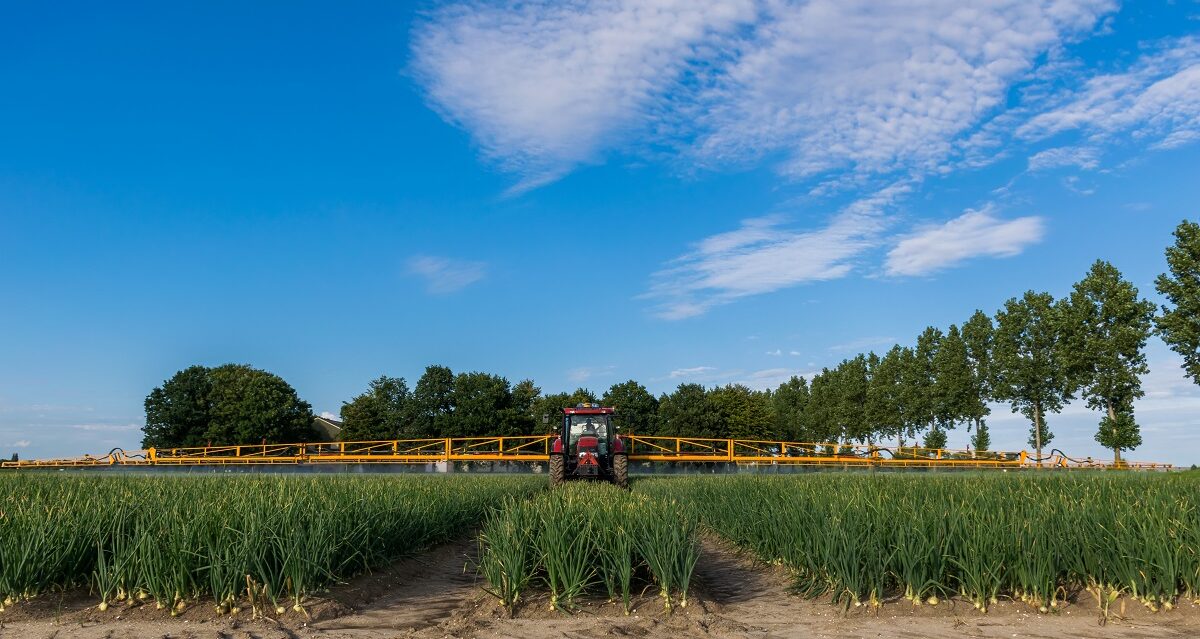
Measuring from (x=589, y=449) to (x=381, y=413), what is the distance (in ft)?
180

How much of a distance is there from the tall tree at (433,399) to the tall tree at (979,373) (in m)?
44.4

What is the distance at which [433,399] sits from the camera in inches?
2933

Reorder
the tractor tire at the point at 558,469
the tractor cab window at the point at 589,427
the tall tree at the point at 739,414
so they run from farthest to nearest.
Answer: the tall tree at the point at 739,414
the tractor cab window at the point at 589,427
the tractor tire at the point at 558,469

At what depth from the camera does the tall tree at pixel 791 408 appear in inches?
3450

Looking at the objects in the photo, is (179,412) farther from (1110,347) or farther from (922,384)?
(1110,347)

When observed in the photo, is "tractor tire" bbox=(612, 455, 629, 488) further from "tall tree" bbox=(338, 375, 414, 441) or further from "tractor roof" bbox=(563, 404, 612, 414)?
"tall tree" bbox=(338, 375, 414, 441)

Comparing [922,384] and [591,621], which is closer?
[591,621]

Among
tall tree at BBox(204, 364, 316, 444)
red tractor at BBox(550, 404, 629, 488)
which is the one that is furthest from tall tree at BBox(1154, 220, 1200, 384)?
tall tree at BBox(204, 364, 316, 444)

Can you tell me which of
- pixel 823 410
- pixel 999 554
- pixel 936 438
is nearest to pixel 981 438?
pixel 936 438

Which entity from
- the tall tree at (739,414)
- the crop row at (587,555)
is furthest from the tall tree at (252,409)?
the crop row at (587,555)

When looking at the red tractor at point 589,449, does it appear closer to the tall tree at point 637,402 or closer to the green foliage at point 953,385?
the green foliage at point 953,385

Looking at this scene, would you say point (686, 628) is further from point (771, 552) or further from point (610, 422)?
point (610, 422)

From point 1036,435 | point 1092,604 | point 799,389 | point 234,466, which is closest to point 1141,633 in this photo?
point 1092,604

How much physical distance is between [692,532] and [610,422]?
62.1 feet
